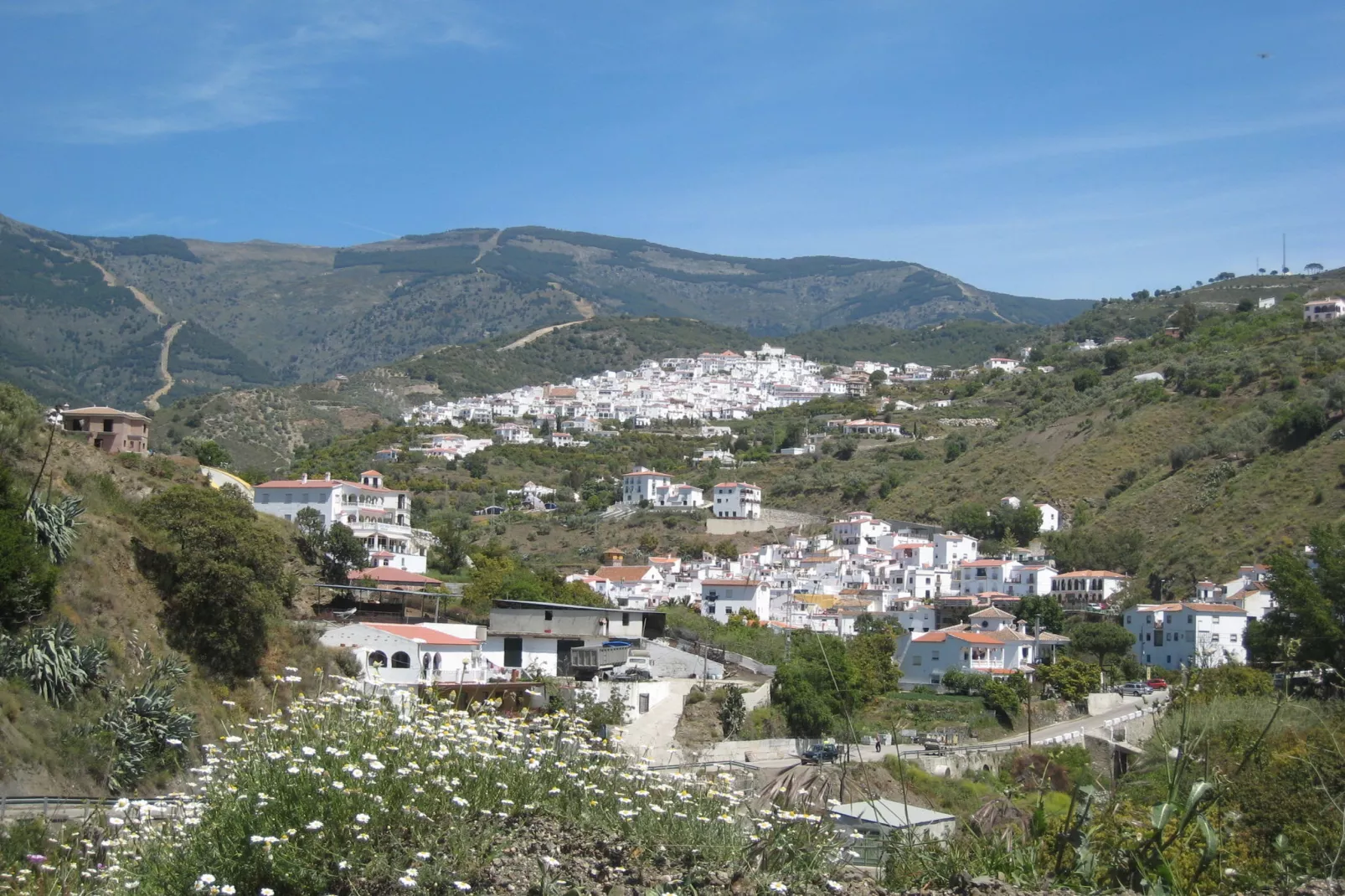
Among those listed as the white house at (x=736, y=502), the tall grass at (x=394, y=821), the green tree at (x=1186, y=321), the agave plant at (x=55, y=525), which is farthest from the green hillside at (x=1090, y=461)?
the tall grass at (x=394, y=821)

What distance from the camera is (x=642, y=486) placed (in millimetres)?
74562

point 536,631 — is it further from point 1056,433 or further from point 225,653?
point 1056,433

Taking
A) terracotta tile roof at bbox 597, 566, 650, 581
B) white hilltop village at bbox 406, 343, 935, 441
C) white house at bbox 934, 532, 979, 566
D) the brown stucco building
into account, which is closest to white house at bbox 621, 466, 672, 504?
white house at bbox 934, 532, 979, 566

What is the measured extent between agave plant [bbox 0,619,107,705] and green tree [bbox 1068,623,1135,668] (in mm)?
33498

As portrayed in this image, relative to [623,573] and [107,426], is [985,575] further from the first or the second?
[107,426]

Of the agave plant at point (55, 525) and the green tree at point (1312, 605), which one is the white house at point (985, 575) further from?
the agave plant at point (55, 525)

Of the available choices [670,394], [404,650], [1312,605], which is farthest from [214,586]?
[670,394]

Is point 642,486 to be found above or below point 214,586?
above

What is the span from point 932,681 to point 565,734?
33942 millimetres

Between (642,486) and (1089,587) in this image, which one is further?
(642,486)

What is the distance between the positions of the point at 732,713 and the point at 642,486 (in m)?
45.7

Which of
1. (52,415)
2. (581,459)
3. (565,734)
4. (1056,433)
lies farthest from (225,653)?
(581,459)

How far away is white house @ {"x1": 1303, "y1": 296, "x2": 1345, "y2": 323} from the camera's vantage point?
82.9 meters

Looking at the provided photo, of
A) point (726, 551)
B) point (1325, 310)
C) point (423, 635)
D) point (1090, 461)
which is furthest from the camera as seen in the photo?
point (1325, 310)
